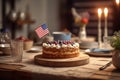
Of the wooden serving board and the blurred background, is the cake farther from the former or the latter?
the blurred background

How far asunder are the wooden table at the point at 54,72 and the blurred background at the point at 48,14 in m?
2.67

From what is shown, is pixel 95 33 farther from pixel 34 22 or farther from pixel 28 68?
pixel 28 68

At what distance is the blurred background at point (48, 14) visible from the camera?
4.27m

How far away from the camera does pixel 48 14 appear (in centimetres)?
539

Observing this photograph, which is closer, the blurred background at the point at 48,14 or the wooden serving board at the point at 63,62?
the wooden serving board at the point at 63,62

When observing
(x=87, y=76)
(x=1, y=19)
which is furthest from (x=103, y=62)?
(x=1, y=19)

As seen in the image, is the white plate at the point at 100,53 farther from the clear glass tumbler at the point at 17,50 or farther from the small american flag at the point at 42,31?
the clear glass tumbler at the point at 17,50

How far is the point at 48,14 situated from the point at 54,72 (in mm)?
4102

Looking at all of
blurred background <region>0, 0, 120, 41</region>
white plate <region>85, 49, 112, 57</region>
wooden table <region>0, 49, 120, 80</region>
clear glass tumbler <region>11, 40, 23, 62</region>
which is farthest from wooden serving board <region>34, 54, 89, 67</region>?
blurred background <region>0, 0, 120, 41</region>

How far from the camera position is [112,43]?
1437 millimetres

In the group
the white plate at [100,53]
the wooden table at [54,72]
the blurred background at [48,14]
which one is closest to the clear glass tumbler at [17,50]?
the wooden table at [54,72]

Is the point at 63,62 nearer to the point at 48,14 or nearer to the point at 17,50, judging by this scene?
the point at 17,50

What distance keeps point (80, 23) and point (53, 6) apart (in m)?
1.87

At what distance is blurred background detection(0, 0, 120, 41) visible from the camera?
168 inches
